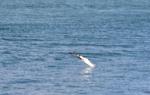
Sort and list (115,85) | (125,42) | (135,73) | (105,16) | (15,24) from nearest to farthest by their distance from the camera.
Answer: (115,85) < (135,73) < (125,42) < (15,24) < (105,16)

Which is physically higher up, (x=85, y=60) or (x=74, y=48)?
(x=74, y=48)

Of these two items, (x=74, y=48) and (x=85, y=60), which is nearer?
(x=85, y=60)

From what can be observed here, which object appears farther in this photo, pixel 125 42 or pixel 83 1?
pixel 83 1

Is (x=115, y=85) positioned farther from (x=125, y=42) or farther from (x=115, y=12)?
(x=115, y=12)

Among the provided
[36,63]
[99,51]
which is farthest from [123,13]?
[36,63]

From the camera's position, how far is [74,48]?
100 meters

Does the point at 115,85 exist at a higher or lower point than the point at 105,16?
lower

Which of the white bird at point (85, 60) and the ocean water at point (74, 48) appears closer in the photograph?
the ocean water at point (74, 48)

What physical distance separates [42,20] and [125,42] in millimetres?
25183

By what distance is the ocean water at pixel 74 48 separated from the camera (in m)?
78.7

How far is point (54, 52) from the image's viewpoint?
315ft

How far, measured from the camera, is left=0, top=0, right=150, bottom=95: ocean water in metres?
78.7

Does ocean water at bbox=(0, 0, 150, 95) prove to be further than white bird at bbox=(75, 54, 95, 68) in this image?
No

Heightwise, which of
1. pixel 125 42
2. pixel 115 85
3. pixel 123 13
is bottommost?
pixel 115 85
